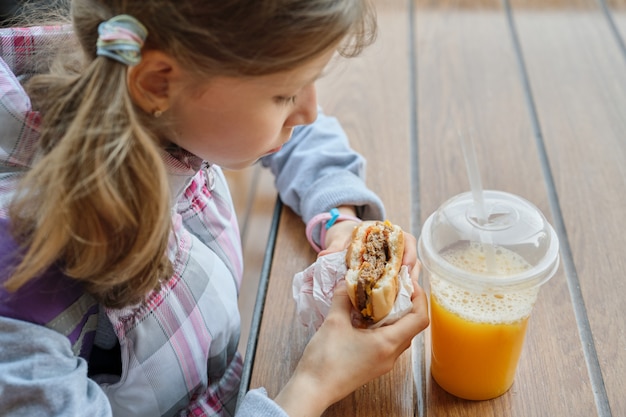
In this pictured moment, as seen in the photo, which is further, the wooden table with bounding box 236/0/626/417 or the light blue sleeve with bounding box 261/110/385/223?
the light blue sleeve with bounding box 261/110/385/223

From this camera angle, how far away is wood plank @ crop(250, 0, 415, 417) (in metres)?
0.83

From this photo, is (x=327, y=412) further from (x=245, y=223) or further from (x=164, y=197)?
(x=245, y=223)

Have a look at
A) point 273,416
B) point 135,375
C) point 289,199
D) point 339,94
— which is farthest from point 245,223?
point 273,416

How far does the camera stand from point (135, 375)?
0.87 metres

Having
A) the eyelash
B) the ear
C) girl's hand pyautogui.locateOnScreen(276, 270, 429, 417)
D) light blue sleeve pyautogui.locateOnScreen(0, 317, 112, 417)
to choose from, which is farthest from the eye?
light blue sleeve pyautogui.locateOnScreen(0, 317, 112, 417)

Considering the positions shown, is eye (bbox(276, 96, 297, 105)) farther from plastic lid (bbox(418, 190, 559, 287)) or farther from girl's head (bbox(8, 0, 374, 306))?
plastic lid (bbox(418, 190, 559, 287))

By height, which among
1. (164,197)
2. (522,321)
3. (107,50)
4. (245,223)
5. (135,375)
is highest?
(107,50)

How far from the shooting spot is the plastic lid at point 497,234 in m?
0.74

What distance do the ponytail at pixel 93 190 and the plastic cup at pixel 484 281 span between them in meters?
0.30

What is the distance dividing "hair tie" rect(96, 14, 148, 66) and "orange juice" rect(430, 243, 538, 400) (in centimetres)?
38

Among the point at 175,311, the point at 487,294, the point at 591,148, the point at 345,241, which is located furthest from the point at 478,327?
the point at 591,148

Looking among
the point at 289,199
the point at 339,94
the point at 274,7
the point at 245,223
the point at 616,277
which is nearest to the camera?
the point at 274,7

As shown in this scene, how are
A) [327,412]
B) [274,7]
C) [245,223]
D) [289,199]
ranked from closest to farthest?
[274,7] → [327,412] → [289,199] → [245,223]

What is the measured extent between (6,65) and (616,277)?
80cm
